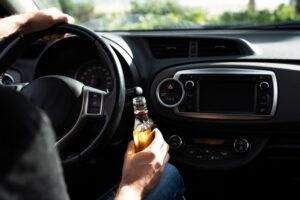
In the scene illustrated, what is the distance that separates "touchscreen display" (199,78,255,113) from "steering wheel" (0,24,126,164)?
571mm

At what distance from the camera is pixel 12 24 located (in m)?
2.22

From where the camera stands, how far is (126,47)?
2701 mm

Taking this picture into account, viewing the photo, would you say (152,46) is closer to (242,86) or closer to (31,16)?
(242,86)

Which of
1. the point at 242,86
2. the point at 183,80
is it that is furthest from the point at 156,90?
the point at 242,86

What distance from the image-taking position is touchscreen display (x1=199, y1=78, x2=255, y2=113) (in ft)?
8.39

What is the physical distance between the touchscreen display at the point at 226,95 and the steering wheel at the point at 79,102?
1.87 feet

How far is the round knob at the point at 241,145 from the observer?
265 cm

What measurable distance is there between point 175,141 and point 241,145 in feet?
1.03

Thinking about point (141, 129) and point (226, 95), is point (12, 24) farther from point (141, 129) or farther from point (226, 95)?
point (226, 95)

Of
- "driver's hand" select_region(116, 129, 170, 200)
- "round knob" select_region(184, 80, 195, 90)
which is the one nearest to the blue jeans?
"driver's hand" select_region(116, 129, 170, 200)

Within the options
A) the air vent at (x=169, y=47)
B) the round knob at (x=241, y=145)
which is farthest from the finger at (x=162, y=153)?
the air vent at (x=169, y=47)

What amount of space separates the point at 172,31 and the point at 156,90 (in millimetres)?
443

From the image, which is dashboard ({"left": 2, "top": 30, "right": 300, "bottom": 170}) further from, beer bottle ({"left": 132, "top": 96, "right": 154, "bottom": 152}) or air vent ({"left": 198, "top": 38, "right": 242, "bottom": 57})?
beer bottle ({"left": 132, "top": 96, "right": 154, "bottom": 152})

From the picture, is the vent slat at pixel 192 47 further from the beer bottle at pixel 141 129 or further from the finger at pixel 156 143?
the finger at pixel 156 143
